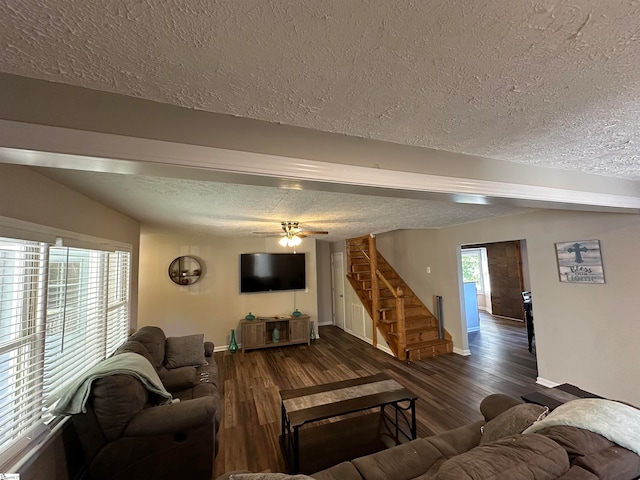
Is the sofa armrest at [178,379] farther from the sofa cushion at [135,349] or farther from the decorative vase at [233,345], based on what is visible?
the decorative vase at [233,345]

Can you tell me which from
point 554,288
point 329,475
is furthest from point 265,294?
point 554,288

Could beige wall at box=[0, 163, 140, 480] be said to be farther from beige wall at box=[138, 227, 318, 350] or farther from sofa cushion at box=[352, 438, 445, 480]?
beige wall at box=[138, 227, 318, 350]

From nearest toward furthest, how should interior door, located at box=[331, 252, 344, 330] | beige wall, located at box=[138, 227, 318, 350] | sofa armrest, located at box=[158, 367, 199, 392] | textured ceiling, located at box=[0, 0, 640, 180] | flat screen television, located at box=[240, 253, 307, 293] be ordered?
textured ceiling, located at box=[0, 0, 640, 180] → sofa armrest, located at box=[158, 367, 199, 392] → beige wall, located at box=[138, 227, 318, 350] → flat screen television, located at box=[240, 253, 307, 293] → interior door, located at box=[331, 252, 344, 330]

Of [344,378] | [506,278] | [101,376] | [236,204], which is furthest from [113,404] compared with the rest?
[506,278]

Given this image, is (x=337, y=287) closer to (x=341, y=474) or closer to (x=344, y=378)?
(x=344, y=378)

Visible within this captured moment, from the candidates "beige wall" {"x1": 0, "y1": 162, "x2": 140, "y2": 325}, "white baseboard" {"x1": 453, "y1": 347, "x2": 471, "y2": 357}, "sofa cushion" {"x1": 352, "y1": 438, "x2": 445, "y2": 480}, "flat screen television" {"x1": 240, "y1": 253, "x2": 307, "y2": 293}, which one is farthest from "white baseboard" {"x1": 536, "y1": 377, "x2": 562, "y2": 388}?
"beige wall" {"x1": 0, "y1": 162, "x2": 140, "y2": 325}

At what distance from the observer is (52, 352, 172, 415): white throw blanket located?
5.55 feet

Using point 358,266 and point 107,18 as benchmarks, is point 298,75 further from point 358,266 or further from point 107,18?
point 358,266

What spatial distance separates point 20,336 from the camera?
5.09 ft

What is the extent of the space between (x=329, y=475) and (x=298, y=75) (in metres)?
1.91

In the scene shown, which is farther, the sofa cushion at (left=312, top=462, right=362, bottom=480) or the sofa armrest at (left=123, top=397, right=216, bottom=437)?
the sofa armrest at (left=123, top=397, right=216, bottom=437)

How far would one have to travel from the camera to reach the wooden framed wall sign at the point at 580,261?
2.94 m

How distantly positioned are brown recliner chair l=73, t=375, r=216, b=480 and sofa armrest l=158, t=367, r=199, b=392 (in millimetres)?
789

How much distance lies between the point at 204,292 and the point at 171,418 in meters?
3.58
